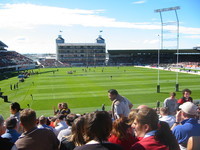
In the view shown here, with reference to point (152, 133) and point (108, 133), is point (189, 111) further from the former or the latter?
point (108, 133)

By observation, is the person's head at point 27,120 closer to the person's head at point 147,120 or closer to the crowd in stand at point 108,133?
the crowd in stand at point 108,133

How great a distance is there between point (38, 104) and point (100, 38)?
116 m

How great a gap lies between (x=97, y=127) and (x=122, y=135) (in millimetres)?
818

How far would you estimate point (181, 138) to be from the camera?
403 centimetres

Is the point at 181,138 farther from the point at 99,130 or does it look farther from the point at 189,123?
the point at 99,130

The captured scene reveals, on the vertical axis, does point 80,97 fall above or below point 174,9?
below

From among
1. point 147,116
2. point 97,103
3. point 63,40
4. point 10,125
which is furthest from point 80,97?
point 63,40

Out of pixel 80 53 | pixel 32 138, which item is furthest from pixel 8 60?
pixel 32 138

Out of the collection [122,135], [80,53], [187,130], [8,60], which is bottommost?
[187,130]

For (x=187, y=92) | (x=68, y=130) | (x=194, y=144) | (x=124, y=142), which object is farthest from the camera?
(x=187, y=92)

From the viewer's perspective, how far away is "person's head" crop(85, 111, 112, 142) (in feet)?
9.02

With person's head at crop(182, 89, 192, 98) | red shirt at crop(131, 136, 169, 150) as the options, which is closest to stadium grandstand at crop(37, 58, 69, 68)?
person's head at crop(182, 89, 192, 98)

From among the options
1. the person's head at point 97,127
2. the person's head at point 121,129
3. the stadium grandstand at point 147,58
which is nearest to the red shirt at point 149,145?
the person's head at point 97,127

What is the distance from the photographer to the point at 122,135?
3.41m
